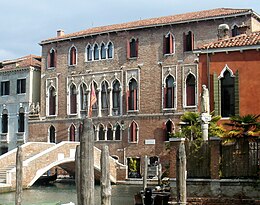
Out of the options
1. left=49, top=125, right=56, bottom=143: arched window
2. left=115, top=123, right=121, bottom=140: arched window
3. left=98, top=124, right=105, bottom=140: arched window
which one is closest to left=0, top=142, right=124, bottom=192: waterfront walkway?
left=115, top=123, right=121, bottom=140: arched window

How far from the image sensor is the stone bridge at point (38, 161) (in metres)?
22.0

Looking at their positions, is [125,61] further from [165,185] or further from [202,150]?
[202,150]

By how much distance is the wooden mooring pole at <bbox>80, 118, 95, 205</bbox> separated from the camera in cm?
556

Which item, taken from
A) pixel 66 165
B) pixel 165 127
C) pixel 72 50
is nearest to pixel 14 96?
pixel 72 50

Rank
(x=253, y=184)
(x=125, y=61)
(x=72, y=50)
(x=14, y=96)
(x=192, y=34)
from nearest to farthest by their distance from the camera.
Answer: (x=253, y=184), (x=192, y=34), (x=125, y=61), (x=72, y=50), (x=14, y=96)

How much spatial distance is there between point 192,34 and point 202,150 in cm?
1347

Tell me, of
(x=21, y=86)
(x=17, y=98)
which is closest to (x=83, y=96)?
(x=21, y=86)

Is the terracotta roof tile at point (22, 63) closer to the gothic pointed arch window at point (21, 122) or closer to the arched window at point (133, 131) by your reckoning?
the gothic pointed arch window at point (21, 122)

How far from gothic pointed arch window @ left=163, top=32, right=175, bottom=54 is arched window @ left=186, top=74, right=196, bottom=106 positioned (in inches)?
60.5

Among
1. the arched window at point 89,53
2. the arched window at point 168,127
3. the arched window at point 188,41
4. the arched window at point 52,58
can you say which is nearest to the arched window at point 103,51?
the arched window at point 89,53

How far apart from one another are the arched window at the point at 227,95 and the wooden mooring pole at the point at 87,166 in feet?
31.4

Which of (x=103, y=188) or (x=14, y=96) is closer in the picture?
(x=103, y=188)

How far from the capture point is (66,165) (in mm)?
26219

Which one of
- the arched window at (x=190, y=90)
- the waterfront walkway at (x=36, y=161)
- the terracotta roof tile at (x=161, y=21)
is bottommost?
the waterfront walkway at (x=36, y=161)
